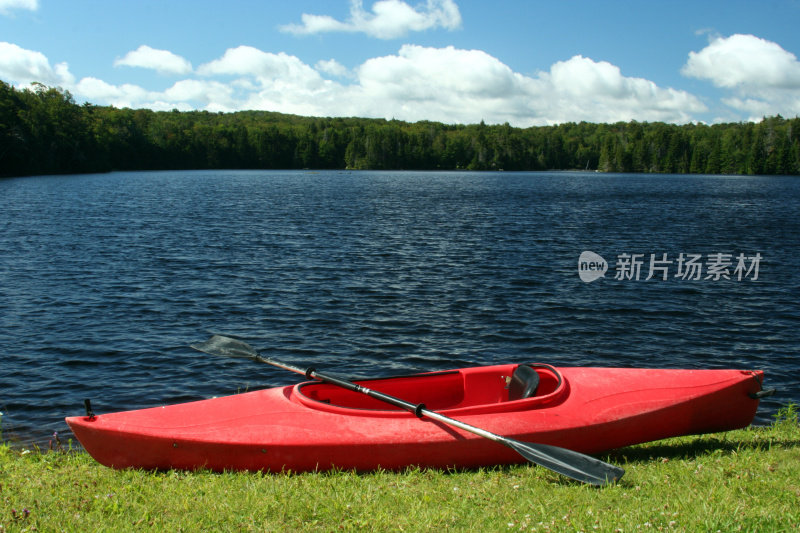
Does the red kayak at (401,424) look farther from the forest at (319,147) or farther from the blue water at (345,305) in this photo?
the forest at (319,147)

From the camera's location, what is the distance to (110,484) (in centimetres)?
604

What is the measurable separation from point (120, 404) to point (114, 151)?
127 meters

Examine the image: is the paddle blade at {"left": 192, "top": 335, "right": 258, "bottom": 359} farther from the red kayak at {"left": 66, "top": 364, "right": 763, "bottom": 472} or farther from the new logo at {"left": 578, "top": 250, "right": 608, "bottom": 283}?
the new logo at {"left": 578, "top": 250, "right": 608, "bottom": 283}

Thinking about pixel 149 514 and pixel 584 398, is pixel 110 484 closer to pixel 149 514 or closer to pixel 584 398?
pixel 149 514

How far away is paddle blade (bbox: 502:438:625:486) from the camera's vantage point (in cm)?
584

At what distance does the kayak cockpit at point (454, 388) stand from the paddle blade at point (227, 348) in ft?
5.30

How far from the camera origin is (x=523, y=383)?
7574 millimetres

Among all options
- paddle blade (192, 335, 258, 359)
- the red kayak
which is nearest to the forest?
paddle blade (192, 335, 258, 359)

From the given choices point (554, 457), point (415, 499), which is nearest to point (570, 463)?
point (554, 457)

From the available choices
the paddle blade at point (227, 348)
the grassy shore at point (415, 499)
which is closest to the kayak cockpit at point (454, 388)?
the grassy shore at point (415, 499)

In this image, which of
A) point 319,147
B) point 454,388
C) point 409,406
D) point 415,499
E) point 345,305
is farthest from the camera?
point 319,147

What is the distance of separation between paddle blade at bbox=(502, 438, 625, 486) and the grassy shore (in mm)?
111

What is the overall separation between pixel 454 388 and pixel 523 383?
101cm

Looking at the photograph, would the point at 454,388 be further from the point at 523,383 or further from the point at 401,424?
the point at 401,424
